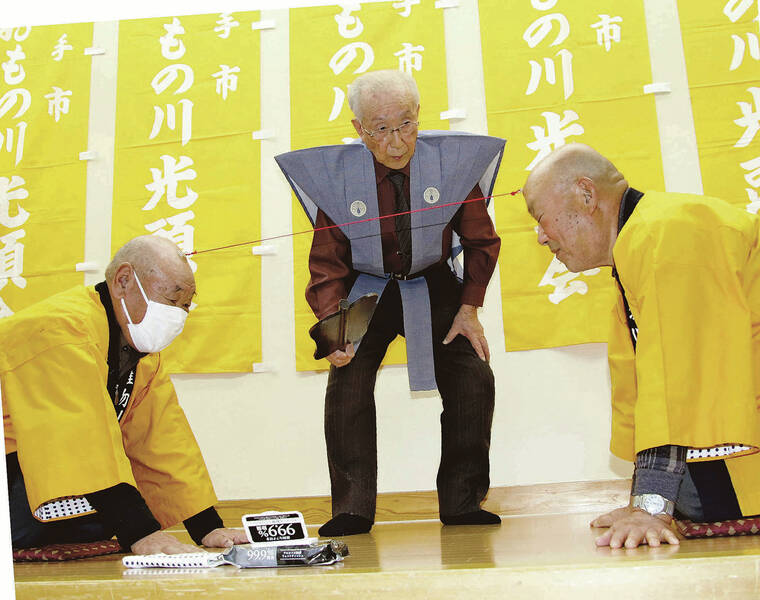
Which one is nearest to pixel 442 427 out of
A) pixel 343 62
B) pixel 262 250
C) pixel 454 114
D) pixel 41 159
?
pixel 262 250

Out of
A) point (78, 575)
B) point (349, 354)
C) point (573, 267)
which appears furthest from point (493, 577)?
point (349, 354)

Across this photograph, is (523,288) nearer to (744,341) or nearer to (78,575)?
(744,341)

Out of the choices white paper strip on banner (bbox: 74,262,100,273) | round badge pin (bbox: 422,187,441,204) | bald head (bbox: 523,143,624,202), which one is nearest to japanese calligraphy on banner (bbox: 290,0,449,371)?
round badge pin (bbox: 422,187,441,204)

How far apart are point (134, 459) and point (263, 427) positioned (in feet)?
2.73

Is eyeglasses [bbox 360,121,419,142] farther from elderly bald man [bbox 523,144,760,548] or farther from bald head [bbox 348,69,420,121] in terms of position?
elderly bald man [bbox 523,144,760,548]

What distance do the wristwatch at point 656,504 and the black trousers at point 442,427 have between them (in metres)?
0.88

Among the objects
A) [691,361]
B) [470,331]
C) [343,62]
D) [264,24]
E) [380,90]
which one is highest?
[264,24]

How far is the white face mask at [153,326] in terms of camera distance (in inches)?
77.3

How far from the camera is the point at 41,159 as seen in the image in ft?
9.99

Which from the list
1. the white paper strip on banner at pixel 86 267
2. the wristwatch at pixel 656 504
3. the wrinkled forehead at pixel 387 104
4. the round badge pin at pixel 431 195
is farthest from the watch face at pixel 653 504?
the white paper strip on banner at pixel 86 267

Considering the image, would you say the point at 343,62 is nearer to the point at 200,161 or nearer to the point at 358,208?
the point at 200,161

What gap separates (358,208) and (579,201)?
0.83m

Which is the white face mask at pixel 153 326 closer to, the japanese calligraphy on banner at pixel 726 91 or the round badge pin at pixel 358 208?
the round badge pin at pixel 358 208

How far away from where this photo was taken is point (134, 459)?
2.04m
